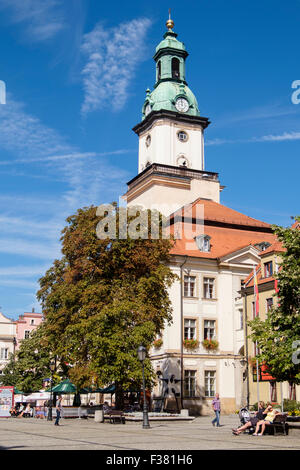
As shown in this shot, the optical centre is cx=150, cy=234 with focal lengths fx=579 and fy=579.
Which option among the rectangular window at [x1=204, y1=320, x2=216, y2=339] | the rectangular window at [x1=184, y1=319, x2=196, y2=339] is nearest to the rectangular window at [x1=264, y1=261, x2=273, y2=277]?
the rectangular window at [x1=204, y1=320, x2=216, y2=339]

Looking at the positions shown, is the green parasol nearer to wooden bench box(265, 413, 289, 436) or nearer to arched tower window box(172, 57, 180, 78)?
→ wooden bench box(265, 413, 289, 436)

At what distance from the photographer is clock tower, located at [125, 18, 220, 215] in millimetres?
66156

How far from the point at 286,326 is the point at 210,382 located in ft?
78.6

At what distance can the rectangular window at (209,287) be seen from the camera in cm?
4788

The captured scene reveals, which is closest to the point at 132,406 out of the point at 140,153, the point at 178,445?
the point at 178,445

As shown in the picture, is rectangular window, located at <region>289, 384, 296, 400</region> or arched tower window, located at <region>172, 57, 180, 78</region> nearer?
rectangular window, located at <region>289, 384, 296, 400</region>

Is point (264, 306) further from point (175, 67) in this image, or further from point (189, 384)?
point (175, 67)

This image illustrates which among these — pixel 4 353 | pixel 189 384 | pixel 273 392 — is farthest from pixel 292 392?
pixel 4 353

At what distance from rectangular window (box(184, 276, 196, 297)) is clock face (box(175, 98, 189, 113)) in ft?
97.8

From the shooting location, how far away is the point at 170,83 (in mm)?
72312

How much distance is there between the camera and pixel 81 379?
33250mm

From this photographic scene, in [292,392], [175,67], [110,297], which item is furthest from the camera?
[175,67]
